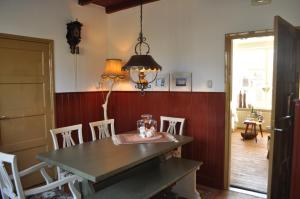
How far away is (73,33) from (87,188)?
2.36 meters

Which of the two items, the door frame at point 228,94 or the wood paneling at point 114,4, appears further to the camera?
the wood paneling at point 114,4

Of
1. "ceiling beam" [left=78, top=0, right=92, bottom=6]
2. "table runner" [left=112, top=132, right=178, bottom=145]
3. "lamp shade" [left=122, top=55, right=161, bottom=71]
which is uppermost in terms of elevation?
"ceiling beam" [left=78, top=0, right=92, bottom=6]

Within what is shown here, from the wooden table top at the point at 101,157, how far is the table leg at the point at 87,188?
0.73 feet

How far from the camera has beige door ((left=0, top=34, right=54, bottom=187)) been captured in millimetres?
3086

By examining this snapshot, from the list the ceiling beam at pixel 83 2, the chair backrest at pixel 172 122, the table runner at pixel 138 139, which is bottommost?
the table runner at pixel 138 139

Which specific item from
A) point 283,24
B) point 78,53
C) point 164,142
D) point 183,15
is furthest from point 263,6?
point 78,53

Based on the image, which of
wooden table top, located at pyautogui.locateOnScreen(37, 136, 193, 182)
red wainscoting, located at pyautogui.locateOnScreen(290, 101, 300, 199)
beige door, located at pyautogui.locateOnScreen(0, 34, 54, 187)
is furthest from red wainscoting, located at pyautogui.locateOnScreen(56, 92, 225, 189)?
red wainscoting, located at pyautogui.locateOnScreen(290, 101, 300, 199)

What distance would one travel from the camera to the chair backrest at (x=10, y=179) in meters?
1.83

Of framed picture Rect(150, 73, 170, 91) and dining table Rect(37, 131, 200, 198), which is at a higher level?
framed picture Rect(150, 73, 170, 91)

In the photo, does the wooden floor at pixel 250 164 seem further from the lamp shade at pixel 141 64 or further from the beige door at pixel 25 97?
the beige door at pixel 25 97

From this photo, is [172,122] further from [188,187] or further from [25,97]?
[25,97]

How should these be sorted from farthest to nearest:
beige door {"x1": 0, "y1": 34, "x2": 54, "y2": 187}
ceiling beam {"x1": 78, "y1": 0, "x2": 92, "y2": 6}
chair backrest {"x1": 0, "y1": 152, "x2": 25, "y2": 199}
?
ceiling beam {"x1": 78, "y1": 0, "x2": 92, "y2": 6} → beige door {"x1": 0, "y1": 34, "x2": 54, "y2": 187} → chair backrest {"x1": 0, "y1": 152, "x2": 25, "y2": 199}

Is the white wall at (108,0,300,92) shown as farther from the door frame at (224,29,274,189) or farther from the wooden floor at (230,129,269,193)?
the wooden floor at (230,129,269,193)

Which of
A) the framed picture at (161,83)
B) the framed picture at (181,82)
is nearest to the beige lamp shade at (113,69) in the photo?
the framed picture at (161,83)
